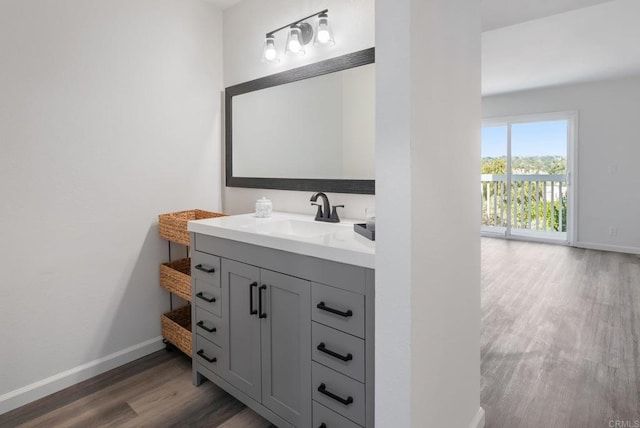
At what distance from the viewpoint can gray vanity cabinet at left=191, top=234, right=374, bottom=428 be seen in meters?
1.28

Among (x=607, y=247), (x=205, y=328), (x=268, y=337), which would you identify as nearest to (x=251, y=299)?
(x=268, y=337)

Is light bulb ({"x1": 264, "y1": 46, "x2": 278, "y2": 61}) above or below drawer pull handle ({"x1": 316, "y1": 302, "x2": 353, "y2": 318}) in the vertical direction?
above

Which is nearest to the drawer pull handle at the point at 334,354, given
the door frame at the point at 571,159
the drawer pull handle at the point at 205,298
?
the drawer pull handle at the point at 205,298

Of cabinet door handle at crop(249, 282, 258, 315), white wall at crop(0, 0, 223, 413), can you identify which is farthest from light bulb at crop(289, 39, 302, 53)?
cabinet door handle at crop(249, 282, 258, 315)

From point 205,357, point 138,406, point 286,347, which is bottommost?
point 138,406

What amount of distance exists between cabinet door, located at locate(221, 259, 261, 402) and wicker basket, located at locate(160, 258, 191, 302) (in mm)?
479

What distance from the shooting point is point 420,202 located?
1062 millimetres

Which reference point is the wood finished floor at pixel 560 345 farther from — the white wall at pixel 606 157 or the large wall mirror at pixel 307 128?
the large wall mirror at pixel 307 128

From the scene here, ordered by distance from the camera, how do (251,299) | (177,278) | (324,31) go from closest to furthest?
1. (251,299)
2. (324,31)
3. (177,278)

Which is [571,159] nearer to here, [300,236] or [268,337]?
[300,236]

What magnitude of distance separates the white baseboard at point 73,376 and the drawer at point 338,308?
1.55 metres

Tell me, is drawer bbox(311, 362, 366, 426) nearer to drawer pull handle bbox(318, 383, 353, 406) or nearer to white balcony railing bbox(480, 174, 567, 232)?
drawer pull handle bbox(318, 383, 353, 406)

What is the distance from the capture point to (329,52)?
2.10 metres

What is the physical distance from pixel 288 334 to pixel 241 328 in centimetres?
32
